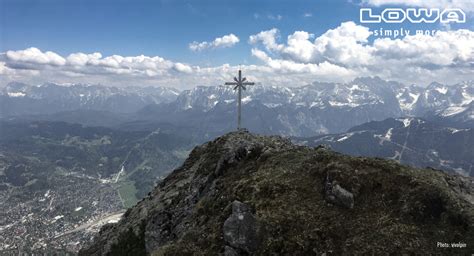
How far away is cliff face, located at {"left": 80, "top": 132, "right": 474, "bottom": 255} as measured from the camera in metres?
29.4

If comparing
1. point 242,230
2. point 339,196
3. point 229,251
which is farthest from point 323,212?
point 229,251

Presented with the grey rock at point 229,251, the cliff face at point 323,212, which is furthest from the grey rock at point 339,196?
the grey rock at point 229,251

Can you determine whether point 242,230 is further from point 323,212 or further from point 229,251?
point 323,212

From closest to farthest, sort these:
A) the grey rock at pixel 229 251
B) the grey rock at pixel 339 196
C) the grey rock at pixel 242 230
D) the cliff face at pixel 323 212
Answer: the cliff face at pixel 323 212 < the grey rock at pixel 229 251 < the grey rock at pixel 242 230 < the grey rock at pixel 339 196

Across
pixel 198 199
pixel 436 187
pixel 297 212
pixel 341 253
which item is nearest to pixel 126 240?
pixel 198 199

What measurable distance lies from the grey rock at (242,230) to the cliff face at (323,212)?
0.25 feet

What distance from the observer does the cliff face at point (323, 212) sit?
29.4 meters

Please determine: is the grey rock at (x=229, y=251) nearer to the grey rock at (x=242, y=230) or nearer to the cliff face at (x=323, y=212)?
the cliff face at (x=323, y=212)

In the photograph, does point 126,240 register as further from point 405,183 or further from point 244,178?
point 405,183

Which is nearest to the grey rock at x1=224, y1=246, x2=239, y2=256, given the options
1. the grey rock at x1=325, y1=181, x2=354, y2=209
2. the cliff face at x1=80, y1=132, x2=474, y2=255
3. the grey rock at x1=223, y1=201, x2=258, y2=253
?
the cliff face at x1=80, y1=132, x2=474, y2=255

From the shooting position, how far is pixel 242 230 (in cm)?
3209

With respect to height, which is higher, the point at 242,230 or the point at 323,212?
the point at 323,212

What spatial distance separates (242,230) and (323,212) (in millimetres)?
6580

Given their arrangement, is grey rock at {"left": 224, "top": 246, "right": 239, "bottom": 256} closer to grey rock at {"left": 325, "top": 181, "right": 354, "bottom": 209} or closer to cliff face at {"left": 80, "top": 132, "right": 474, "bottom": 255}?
cliff face at {"left": 80, "top": 132, "right": 474, "bottom": 255}
